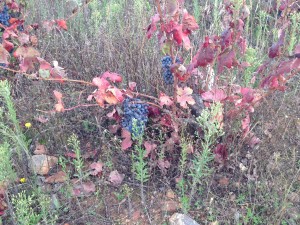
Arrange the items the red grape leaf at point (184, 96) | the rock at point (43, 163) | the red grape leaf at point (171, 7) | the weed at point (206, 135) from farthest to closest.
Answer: the rock at point (43, 163) < the red grape leaf at point (184, 96) < the red grape leaf at point (171, 7) < the weed at point (206, 135)

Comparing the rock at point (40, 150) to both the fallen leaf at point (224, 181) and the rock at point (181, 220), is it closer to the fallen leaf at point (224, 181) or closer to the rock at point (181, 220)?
the rock at point (181, 220)

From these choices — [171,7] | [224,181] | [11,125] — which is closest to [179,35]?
[171,7]

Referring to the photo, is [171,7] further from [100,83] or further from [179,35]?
[100,83]

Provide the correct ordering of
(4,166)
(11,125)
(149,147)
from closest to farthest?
(4,166)
(149,147)
(11,125)

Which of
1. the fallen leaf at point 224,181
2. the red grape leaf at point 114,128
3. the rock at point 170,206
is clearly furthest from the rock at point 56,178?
the fallen leaf at point 224,181

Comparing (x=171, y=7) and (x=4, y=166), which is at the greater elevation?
(x=171, y=7)

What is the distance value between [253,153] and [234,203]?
35 cm

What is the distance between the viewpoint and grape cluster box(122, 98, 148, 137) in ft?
6.87

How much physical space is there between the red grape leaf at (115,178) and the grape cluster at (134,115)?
0.26 meters

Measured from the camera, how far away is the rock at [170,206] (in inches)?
82.4

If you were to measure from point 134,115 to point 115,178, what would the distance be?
397 mm

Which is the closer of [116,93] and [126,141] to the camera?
[116,93]

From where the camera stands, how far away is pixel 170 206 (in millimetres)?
2102

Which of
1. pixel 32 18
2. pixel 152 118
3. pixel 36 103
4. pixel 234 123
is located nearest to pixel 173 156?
pixel 152 118
